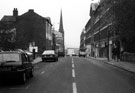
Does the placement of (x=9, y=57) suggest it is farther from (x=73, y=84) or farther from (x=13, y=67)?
(x=73, y=84)

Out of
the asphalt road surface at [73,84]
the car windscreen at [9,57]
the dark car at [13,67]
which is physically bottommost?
the asphalt road surface at [73,84]

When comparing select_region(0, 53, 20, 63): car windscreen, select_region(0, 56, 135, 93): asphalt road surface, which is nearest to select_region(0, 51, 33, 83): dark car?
select_region(0, 53, 20, 63): car windscreen

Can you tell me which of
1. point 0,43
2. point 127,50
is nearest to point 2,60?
point 0,43

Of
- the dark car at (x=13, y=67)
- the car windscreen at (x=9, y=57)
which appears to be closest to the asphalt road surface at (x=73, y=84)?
the dark car at (x=13, y=67)

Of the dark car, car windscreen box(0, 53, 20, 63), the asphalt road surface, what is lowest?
the asphalt road surface

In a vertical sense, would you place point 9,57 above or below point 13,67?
above

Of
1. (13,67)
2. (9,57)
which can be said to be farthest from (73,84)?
(9,57)

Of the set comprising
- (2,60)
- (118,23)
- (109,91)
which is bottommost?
(109,91)

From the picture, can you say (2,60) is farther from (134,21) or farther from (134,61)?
(134,61)

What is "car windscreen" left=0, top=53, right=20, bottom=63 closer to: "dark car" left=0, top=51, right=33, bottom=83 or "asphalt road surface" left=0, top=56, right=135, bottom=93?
"dark car" left=0, top=51, right=33, bottom=83

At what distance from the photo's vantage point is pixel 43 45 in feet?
253

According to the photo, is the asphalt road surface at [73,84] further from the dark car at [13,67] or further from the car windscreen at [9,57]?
the car windscreen at [9,57]

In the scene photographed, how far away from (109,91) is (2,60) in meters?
5.38

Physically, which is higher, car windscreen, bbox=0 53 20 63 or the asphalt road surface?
car windscreen, bbox=0 53 20 63
